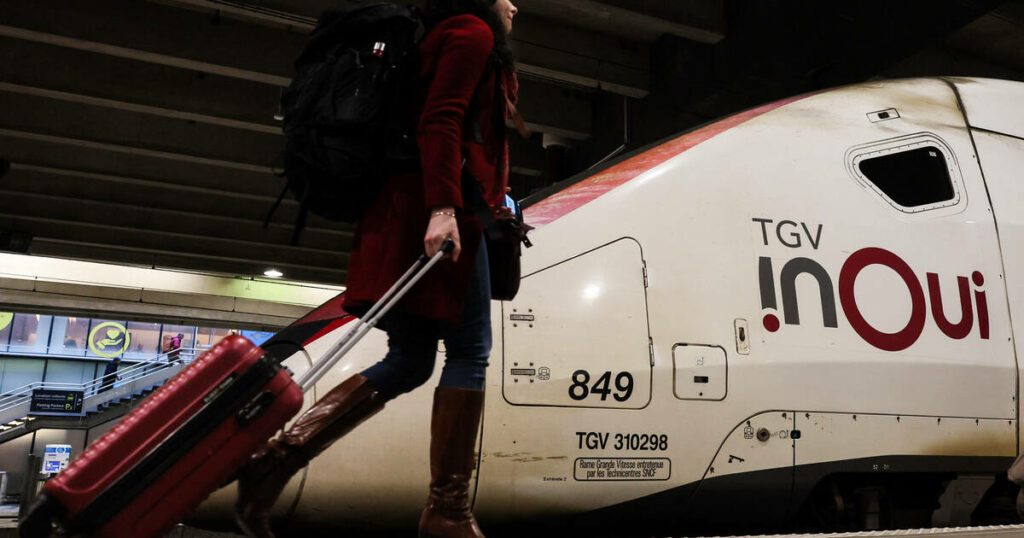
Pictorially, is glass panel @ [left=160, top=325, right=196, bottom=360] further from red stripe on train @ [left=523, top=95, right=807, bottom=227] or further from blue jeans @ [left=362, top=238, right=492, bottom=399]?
blue jeans @ [left=362, top=238, right=492, bottom=399]

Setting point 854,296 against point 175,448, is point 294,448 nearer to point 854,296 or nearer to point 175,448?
point 175,448

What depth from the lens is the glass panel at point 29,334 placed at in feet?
88.3

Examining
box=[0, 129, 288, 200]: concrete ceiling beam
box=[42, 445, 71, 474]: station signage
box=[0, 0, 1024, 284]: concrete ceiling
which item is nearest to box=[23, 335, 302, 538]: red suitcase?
box=[0, 0, 1024, 284]: concrete ceiling

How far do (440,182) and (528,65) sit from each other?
19.4 ft

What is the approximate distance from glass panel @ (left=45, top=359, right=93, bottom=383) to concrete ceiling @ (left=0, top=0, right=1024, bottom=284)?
1806 cm

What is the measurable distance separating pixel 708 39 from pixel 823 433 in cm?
501

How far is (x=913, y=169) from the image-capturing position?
3.67 m

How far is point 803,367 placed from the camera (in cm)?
311

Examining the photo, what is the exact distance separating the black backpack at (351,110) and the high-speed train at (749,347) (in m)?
0.90

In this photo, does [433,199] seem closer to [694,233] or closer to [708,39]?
[694,233]

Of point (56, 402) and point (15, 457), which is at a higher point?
point (56, 402)

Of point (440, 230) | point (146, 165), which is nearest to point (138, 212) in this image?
point (146, 165)

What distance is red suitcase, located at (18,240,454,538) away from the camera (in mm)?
1558

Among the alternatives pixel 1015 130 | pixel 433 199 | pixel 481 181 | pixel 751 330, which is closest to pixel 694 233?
pixel 751 330
